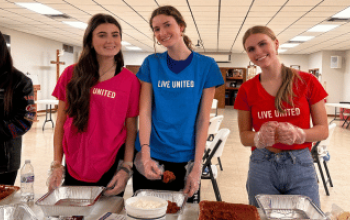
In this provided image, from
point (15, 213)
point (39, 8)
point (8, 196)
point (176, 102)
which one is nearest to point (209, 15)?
point (39, 8)

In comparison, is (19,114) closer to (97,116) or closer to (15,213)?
(97,116)

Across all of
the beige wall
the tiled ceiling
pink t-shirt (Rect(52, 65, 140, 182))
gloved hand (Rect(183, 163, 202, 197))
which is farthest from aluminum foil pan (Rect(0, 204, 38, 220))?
the beige wall

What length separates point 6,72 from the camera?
1.71 meters

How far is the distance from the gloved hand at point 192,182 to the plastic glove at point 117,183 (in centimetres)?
29

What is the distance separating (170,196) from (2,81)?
1161 mm

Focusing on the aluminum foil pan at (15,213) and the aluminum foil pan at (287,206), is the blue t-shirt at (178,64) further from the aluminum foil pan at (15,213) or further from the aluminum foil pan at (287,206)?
the aluminum foil pan at (15,213)

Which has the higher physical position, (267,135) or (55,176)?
(267,135)

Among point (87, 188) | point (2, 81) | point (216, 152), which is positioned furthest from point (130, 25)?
point (87, 188)

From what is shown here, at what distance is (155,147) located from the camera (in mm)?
1541

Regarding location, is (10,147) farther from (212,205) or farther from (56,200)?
(212,205)

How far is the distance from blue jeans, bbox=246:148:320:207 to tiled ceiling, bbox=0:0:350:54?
124 inches

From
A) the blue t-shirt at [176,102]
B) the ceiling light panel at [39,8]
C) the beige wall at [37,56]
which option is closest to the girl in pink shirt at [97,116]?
the blue t-shirt at [176,102]

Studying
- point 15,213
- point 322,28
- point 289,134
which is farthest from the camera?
point 322,28

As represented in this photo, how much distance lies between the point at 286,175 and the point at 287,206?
25cm
